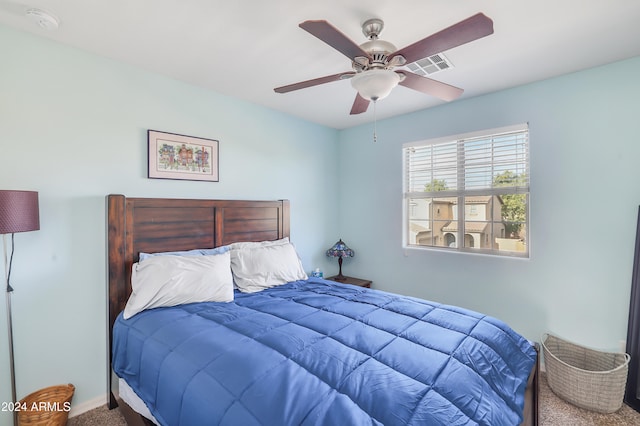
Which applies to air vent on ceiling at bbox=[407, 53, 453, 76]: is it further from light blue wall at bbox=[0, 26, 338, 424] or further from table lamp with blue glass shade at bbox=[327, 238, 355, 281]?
table lamp with blue glass shade at bbox=[327, 238, 355, 281]

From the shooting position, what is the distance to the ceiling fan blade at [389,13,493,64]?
4.19 ft

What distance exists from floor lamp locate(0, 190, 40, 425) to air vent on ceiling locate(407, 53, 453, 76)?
8.71 feet

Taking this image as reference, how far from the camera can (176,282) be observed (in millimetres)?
2137

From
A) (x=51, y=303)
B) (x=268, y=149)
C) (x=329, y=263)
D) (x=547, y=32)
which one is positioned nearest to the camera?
(x=547, y=32)

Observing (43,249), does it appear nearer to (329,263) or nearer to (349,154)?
(329,263)

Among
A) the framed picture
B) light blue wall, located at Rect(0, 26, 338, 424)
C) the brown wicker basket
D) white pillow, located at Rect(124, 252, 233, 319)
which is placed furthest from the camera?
the framed picture

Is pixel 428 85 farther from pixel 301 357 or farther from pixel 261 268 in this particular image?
pixel 261 268

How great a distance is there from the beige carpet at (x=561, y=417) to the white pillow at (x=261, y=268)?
121 centimetres

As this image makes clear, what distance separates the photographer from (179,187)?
2693 millimetres

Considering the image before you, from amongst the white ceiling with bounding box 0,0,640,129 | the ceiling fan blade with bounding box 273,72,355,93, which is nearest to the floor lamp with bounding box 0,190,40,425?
the white ceiling with bounding box 0,0,640,129

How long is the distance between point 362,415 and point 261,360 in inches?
20.2

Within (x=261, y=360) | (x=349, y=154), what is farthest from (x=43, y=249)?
(x=349, y=154)

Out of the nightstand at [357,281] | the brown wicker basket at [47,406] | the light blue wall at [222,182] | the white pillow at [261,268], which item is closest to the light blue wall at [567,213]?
the light blue wall at [222,182]

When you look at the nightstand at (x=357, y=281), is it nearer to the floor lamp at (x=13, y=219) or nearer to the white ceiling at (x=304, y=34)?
the white ceiling at (x=304, y=34)
